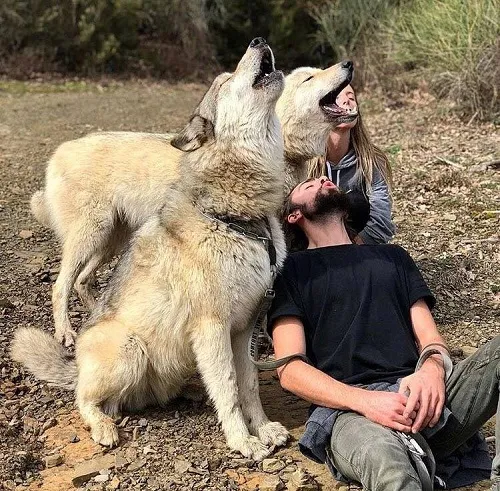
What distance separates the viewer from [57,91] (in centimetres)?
1411

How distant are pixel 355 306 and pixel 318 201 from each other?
57cm

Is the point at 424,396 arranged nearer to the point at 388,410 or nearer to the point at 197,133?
the point at 388,410

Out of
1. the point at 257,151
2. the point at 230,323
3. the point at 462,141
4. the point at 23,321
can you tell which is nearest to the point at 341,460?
the point at 230,323

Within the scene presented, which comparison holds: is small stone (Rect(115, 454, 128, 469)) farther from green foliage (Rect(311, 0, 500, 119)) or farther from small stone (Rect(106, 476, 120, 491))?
green foliage (Rect(311, 0, 500, 119))

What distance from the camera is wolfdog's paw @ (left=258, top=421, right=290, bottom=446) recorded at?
3.62 metres

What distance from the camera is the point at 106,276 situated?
5812mm

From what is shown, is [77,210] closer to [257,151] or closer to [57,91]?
[257,151]

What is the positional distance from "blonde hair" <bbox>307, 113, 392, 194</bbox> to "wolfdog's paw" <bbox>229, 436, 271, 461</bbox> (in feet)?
5.96

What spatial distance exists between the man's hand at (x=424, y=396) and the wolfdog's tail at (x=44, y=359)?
5.95 ft

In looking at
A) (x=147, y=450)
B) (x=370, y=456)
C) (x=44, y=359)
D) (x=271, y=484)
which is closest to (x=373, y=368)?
(x=370, y=456)

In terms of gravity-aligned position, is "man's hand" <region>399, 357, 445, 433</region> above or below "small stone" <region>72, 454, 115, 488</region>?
above

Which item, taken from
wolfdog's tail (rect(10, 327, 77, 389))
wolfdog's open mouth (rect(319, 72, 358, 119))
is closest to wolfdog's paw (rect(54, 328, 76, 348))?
wolfdog's tail (rect(10, 327, 77, 389))

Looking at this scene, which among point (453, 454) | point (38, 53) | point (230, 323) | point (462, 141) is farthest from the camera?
point (38, 53)

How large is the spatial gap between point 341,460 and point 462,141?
7002 millimetres
